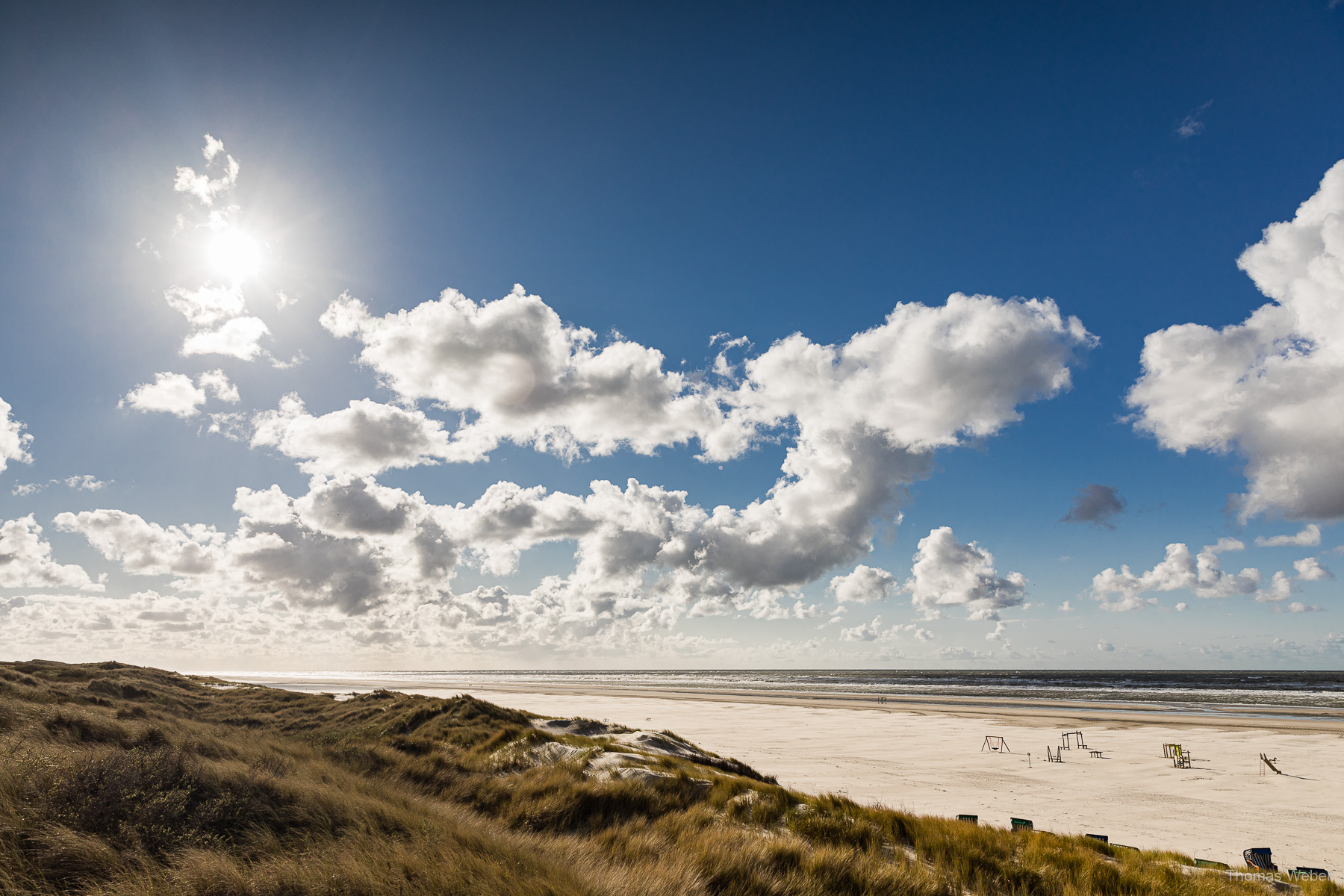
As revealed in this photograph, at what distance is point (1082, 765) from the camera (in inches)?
892

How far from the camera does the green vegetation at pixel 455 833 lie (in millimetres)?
5836

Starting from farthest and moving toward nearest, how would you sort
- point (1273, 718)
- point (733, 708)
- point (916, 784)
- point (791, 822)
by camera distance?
point (733, 708) < point (1273, 718) < point (916, 784) < point (791, 822)

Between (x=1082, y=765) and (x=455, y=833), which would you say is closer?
(x=455, y=833)

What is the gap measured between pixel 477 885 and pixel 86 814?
14.9 feet

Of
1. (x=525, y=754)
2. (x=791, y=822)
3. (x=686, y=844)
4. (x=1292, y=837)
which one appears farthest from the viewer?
(x=525, y=754)

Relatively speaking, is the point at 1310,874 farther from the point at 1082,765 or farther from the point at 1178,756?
the point at 1178,756

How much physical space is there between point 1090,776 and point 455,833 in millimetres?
22278

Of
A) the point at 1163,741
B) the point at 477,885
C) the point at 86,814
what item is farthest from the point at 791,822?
the point at 1163,741

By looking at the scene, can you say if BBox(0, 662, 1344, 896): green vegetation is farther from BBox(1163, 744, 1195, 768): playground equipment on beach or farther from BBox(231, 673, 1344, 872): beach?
BBox(1163, 744, 1195, 768): playground equipment on beach

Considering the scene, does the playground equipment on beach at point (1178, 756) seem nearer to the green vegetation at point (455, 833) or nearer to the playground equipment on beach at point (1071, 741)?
the playground equipment on beach at point (1071, 741)

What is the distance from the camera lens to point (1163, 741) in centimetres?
2859

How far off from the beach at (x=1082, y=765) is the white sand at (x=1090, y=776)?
8cm

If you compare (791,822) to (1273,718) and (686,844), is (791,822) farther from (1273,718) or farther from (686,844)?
(1273,718)

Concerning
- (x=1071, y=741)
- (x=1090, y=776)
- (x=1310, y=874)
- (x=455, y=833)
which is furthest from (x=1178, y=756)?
(x=455, y=833)
